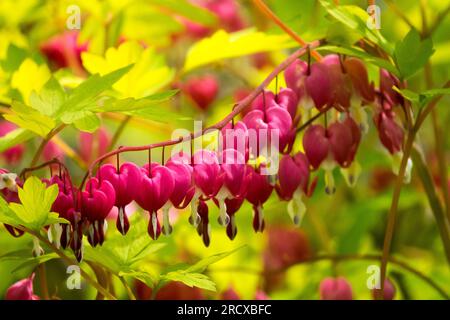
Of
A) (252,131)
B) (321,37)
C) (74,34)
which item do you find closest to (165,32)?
(74,34)

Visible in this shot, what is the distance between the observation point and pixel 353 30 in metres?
0.99

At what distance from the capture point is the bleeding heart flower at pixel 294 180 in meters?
0.97

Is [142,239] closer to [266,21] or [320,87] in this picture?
[320,87]

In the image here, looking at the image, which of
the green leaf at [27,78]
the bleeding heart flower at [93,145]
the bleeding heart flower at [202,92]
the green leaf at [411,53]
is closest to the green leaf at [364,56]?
the green leaf at [411,53]

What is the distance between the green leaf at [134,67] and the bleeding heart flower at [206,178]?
0.20 meters

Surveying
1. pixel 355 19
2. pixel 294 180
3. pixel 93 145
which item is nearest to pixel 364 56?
pixel 355 19

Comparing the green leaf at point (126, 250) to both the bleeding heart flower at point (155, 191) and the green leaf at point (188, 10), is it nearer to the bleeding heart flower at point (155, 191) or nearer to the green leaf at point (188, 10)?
the bleeding heart flower at point (155, 191)

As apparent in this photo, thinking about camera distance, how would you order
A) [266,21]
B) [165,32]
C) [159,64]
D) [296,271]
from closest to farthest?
1. [159,64]
2. [165,32]
3. [296,271]
4. [266,21]

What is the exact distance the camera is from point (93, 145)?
1527 mm

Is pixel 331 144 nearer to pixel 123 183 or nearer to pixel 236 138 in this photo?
pixel 236 138

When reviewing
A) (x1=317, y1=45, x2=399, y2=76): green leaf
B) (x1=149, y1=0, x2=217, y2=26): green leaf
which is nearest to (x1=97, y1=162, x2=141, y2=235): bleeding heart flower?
(x1=317, y1=45, x2=399, y2=76): green leaf

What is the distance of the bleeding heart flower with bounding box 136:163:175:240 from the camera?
0.90 meters

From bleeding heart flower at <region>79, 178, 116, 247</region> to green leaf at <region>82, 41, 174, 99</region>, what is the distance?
0.22 meters

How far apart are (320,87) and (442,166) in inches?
15.5
